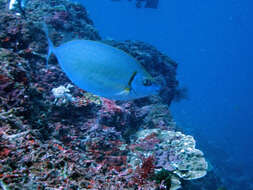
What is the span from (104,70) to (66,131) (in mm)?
2128

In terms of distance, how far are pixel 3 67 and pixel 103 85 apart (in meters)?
1.72

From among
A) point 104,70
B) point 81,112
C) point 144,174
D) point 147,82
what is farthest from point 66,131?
point 147,82

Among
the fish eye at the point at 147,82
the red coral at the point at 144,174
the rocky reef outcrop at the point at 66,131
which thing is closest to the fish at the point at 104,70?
the fish eye at the point at 147,82

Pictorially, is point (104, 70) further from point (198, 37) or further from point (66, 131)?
point (198, 37)

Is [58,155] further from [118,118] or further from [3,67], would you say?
[118,118]

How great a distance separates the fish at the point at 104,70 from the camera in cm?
162

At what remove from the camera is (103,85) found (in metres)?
1.65

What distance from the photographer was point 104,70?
64.0 inches

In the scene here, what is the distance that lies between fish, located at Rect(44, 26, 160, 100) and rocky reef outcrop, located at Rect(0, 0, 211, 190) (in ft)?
2.19

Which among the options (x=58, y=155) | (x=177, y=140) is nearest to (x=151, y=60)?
(x=177, y=140)

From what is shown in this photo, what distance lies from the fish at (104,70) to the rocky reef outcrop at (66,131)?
667mm

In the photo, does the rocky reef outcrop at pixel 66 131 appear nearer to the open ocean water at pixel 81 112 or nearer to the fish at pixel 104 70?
the open ocean water at pixel 81 112

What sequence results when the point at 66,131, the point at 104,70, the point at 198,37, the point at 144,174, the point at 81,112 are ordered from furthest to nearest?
the point at 198,37, the point at 81,112, the point at 66,131, the point at 144,174, the point at 104,70

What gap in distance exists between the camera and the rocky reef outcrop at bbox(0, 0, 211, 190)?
5.41 feet
